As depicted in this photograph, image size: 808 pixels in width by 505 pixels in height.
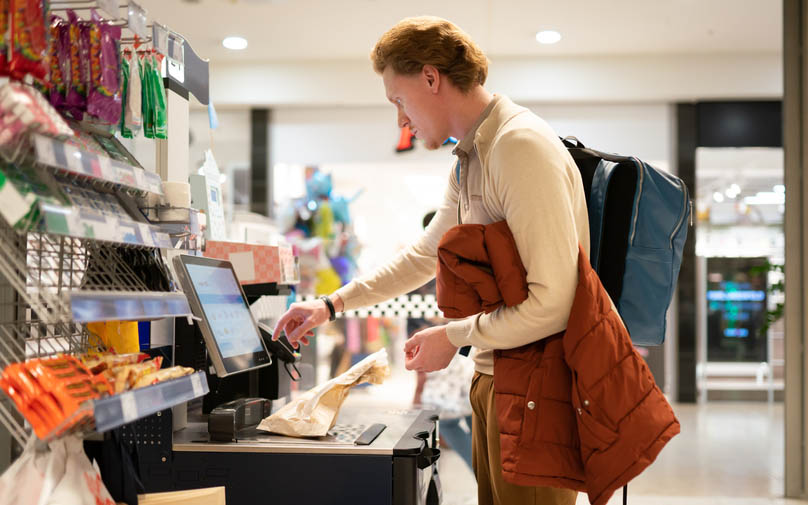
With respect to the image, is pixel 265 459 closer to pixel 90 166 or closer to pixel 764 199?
pixel 90 166

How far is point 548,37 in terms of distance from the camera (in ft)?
19.9

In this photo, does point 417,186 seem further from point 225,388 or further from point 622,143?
point 225,388

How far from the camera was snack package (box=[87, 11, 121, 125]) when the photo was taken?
1127mm

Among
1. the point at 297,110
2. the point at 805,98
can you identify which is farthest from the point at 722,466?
the point at 297,110

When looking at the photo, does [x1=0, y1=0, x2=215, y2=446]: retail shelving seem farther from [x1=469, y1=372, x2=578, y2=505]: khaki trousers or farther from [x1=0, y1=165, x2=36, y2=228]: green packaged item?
[x1=469, y1=372, x2=578, y2=505]: khaki trousers

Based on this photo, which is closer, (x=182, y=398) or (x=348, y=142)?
(x=182, y=398)

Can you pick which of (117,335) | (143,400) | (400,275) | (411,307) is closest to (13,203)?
(143,400)

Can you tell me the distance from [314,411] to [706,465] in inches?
147

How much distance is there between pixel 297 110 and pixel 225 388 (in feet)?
18.1

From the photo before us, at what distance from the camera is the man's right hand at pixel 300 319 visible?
1723mm

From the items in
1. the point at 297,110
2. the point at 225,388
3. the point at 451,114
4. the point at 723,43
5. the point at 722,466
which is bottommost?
the point at 722,466

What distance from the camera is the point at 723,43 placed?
626 centimetres

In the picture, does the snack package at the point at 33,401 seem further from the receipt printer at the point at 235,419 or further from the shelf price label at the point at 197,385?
the receipt printer at the point at 235,419

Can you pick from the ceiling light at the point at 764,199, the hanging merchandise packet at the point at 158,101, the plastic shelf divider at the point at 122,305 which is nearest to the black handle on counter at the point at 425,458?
the plastic shelf divider at the point at 122,305
